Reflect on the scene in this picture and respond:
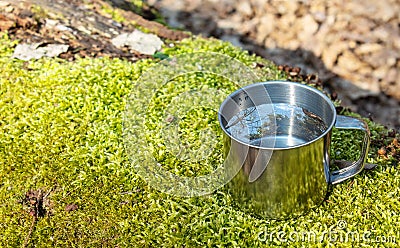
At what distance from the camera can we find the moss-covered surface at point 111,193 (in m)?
2.46

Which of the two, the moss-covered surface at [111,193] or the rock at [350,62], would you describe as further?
the rock at [350,62]

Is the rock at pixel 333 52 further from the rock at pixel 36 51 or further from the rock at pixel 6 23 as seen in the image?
the rock at pixel 6 23

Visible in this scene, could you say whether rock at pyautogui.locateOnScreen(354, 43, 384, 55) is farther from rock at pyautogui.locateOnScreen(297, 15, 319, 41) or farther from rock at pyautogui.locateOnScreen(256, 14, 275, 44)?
rock at pyautogui.locateOnScreen(256, 14, 275, 44)

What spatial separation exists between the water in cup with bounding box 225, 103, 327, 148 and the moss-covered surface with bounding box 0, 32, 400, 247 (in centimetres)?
29

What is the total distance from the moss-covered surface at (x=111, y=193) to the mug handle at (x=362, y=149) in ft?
0.48

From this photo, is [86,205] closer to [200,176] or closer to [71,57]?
[200,176]

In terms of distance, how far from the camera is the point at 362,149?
2539 mm

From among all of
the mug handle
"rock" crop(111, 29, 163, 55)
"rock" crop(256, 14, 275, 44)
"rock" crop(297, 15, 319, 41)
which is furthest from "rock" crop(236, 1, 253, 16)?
the mug handle

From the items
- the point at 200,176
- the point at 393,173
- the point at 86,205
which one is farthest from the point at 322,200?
the point at 86,205

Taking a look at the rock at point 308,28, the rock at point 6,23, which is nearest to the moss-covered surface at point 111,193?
the rock at point 6,23

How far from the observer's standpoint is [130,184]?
9.19 ft

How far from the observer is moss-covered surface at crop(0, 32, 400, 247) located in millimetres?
2457

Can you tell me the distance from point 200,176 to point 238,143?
594 mm

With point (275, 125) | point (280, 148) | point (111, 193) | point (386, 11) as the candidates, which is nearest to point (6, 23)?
point (111, 193)
